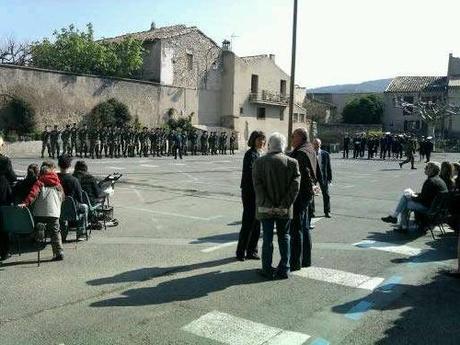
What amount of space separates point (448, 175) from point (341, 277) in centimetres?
444

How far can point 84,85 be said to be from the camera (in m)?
33.1

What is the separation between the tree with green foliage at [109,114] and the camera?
33.4 meters

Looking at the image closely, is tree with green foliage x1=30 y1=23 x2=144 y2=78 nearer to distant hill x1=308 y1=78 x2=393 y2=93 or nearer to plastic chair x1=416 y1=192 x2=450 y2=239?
plastic chair x1=416 y1=192 x2=450 y2=239

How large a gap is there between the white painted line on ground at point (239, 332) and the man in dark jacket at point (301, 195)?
1952 mm

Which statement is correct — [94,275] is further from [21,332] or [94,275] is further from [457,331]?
[457,331]

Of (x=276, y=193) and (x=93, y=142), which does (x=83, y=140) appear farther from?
(x=276, y=193)

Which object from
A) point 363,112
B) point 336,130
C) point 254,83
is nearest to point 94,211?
point 254,83

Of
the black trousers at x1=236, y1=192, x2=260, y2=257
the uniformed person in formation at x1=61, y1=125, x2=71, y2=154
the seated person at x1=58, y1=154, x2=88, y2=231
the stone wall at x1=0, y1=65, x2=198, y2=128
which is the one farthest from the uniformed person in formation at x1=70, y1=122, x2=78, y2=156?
the black trousers at x1=236, y1=192, x2=260, y2=257

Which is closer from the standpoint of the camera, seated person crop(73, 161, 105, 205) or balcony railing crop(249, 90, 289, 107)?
seated person crop(73, 161, 105, 205)

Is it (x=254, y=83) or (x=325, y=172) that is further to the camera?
(x=254, y=83)

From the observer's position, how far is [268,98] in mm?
50188

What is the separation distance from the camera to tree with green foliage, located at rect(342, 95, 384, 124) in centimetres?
6412

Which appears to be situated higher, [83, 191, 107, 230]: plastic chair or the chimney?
the chimney

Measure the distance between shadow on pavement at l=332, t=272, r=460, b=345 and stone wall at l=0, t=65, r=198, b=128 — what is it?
88.6ft
